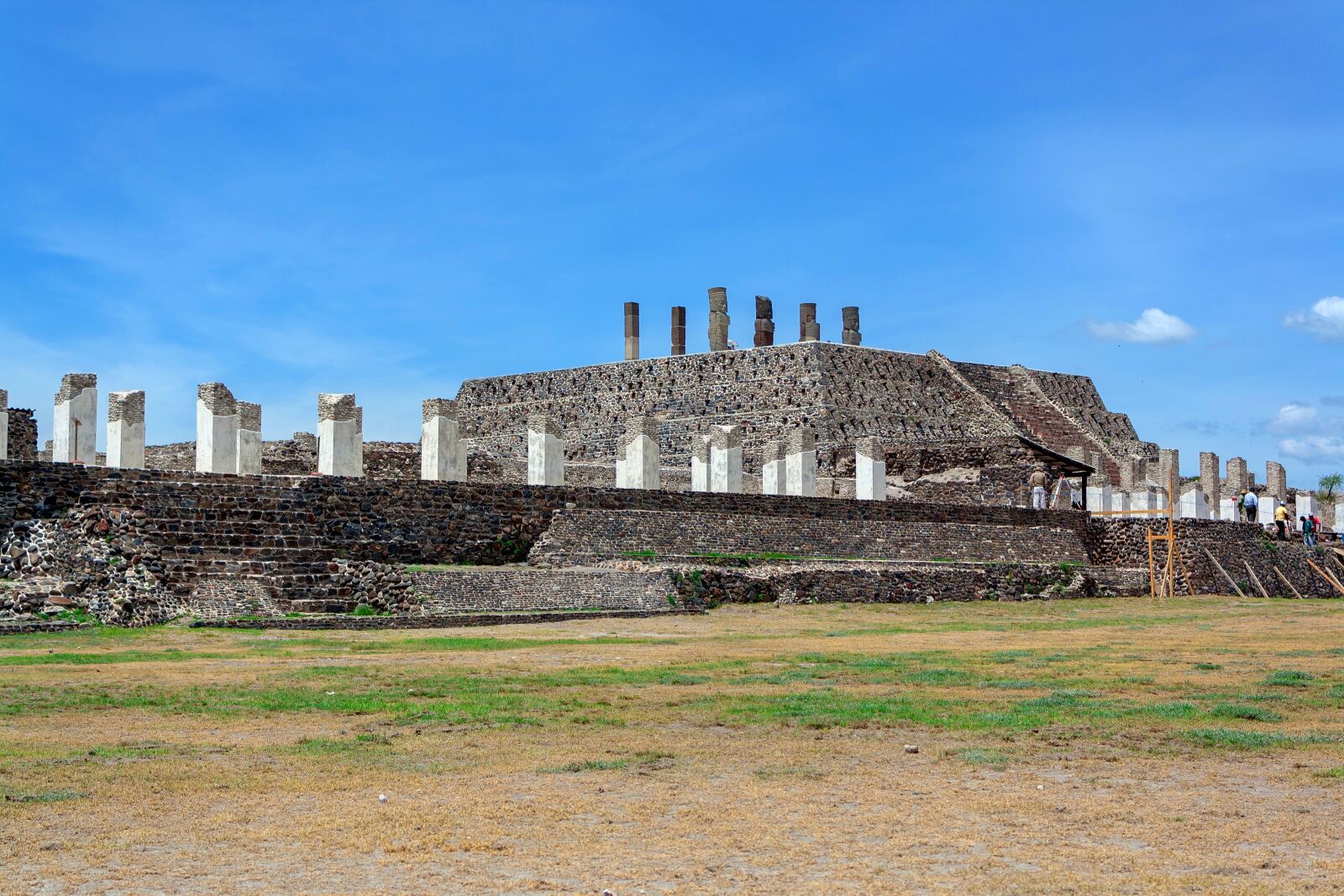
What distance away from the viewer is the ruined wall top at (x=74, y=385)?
22125 millimetres

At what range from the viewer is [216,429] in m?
21.8

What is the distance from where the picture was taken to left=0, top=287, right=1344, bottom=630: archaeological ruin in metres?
18.5

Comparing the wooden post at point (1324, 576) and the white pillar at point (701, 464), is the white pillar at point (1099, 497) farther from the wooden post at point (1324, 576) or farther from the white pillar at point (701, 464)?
the white pillar at point (701, 464)

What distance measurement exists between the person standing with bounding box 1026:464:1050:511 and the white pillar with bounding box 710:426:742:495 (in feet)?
26.8

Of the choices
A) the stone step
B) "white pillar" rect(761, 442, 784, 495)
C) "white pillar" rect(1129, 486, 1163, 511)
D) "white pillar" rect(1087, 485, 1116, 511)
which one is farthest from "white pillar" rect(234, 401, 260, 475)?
"white pillar" rect(1129, 486, 1163, 511)

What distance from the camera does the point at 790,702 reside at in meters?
11.1

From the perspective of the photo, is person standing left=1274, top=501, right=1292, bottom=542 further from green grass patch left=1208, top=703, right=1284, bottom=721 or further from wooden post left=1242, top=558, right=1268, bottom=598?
green grass patch left=1208, top=703, right=1284, bottom=721

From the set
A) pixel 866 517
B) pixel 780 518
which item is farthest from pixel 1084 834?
pixel 866 517

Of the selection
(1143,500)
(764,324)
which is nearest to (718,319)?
(764,324)

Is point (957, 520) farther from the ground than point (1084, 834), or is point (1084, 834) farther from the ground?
point (957, 520)

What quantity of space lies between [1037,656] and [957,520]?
1515 centimetres

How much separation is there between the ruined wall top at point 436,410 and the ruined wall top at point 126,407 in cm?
424

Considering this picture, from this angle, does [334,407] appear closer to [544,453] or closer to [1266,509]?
[544,453]

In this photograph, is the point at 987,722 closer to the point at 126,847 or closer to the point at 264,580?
the point at 126,847
